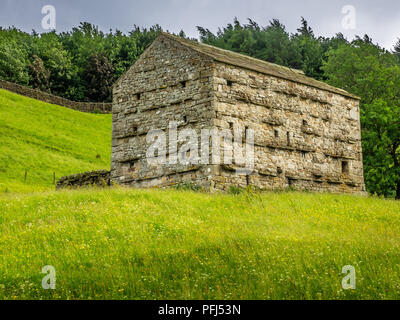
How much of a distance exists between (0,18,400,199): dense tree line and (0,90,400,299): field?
22.4 m

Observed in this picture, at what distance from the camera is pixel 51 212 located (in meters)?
18.6

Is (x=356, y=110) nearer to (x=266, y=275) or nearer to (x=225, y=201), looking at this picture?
(x=225, y=201)

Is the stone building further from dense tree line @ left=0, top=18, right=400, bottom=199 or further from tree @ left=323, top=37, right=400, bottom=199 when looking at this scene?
dense tree line @ left=0, top=18, right=400, bottom=199

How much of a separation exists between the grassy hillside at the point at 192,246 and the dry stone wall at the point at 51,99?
121 feet

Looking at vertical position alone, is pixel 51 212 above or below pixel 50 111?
below

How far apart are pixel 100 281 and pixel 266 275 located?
361cm

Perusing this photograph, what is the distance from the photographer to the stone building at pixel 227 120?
24094mm

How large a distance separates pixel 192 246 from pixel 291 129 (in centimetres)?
1372

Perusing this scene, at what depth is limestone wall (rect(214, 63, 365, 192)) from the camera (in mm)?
24500

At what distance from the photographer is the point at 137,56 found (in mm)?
83062

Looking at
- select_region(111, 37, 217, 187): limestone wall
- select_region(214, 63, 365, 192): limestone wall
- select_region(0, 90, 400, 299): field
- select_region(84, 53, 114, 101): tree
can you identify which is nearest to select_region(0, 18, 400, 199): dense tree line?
select_region(84, 53, 114, 101): tree

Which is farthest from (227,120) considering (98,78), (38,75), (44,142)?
(98,78)

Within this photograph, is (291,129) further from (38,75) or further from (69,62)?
(69,62)
